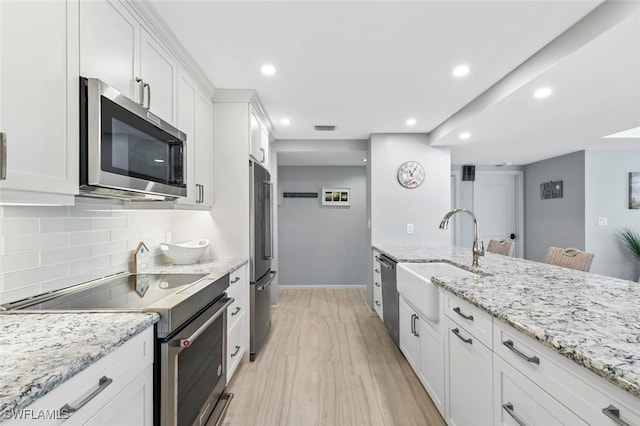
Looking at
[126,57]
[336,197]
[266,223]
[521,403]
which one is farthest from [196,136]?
[336,197]

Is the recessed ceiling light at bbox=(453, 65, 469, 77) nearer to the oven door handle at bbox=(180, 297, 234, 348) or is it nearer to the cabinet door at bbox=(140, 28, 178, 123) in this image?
the cabinet door at bbox=(140, 28, 178, 123)

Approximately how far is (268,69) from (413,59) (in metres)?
1.03

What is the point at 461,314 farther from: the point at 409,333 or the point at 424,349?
the point at 409,333

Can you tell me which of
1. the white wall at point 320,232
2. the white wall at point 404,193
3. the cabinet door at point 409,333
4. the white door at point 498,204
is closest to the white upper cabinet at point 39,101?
the cabinet door at point 409,333

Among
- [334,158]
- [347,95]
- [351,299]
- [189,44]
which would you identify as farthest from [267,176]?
[351,299]

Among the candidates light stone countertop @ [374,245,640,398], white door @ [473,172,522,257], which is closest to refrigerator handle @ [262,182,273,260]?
light stone countertop @ [374,245,640,398]

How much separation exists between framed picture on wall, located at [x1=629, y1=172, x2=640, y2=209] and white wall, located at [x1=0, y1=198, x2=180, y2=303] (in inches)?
245

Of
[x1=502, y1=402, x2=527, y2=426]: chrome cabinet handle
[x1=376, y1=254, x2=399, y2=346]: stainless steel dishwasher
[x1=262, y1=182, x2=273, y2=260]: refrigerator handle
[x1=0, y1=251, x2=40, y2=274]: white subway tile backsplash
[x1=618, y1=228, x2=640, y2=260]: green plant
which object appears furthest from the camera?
[x1=618, y1=228, x2=640, y2=260]: green plant

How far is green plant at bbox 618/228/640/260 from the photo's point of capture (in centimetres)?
402

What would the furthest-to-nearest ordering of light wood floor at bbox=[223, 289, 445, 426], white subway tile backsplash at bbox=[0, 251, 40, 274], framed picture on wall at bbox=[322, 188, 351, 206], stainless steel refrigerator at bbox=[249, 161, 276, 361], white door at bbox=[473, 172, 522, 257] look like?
white door at bbox=[473, 172, 522, 257], framed picture on wall at bbox=[322, 188, 351, 206], stainless steel refrigerator at bbox=[249, 161, 276, 361], light wood floor at bbox=[223, 289, 445, 426], white subway tile backsplash at bbox=[0, 251, 40, 274]

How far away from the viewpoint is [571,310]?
3.67ft

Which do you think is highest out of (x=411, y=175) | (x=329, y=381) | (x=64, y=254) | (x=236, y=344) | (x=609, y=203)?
(x=411, y=175)

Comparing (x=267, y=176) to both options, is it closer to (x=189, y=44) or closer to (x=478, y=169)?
(x=189, y=44)

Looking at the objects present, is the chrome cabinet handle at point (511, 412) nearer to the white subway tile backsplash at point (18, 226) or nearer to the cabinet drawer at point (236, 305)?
the cabinet drawer at point (236, 305)
